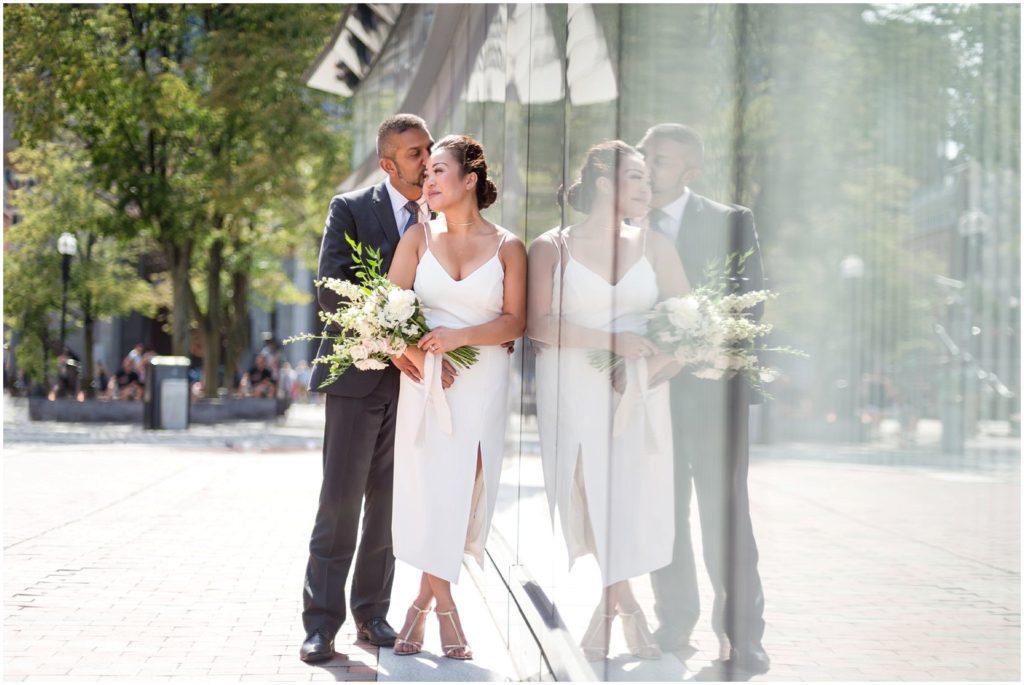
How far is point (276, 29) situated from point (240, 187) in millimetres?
3347

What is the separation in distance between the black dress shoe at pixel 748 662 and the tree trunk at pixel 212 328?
82.6 feet

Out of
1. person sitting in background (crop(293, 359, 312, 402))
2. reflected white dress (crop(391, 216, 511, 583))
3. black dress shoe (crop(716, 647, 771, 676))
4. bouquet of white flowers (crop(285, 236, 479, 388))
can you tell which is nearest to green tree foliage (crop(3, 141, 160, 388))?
person sitting in background (crop(293, 359, 312, 402))

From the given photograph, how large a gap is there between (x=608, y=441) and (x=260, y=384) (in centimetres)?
2815

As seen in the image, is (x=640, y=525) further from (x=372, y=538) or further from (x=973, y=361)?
(x=372, y=538)

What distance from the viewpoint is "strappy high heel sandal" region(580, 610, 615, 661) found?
137 inches

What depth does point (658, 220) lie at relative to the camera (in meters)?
3.14

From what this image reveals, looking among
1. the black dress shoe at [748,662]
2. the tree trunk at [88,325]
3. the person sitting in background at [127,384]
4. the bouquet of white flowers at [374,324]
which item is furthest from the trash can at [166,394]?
the black dress shoe at [748,662]

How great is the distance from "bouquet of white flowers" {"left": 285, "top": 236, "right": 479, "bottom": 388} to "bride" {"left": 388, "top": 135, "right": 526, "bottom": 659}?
0.10m

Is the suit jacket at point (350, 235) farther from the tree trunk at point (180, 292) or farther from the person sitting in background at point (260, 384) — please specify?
the person sitting in background at point (260, 384)

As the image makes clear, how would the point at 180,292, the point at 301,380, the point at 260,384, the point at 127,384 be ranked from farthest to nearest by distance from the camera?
the point at 301,380 < the point at 260,384 < the point at 127,384 < the point at 180,292

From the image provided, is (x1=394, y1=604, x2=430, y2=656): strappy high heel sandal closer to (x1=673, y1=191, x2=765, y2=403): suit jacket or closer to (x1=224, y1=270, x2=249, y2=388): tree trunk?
(x1=673, y1=191, x2=765, y2=403): suit jacket

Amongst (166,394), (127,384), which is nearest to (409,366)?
(166,394)

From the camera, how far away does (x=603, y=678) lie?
349cm

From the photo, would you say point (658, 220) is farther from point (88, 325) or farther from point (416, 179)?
point (88, 325)
